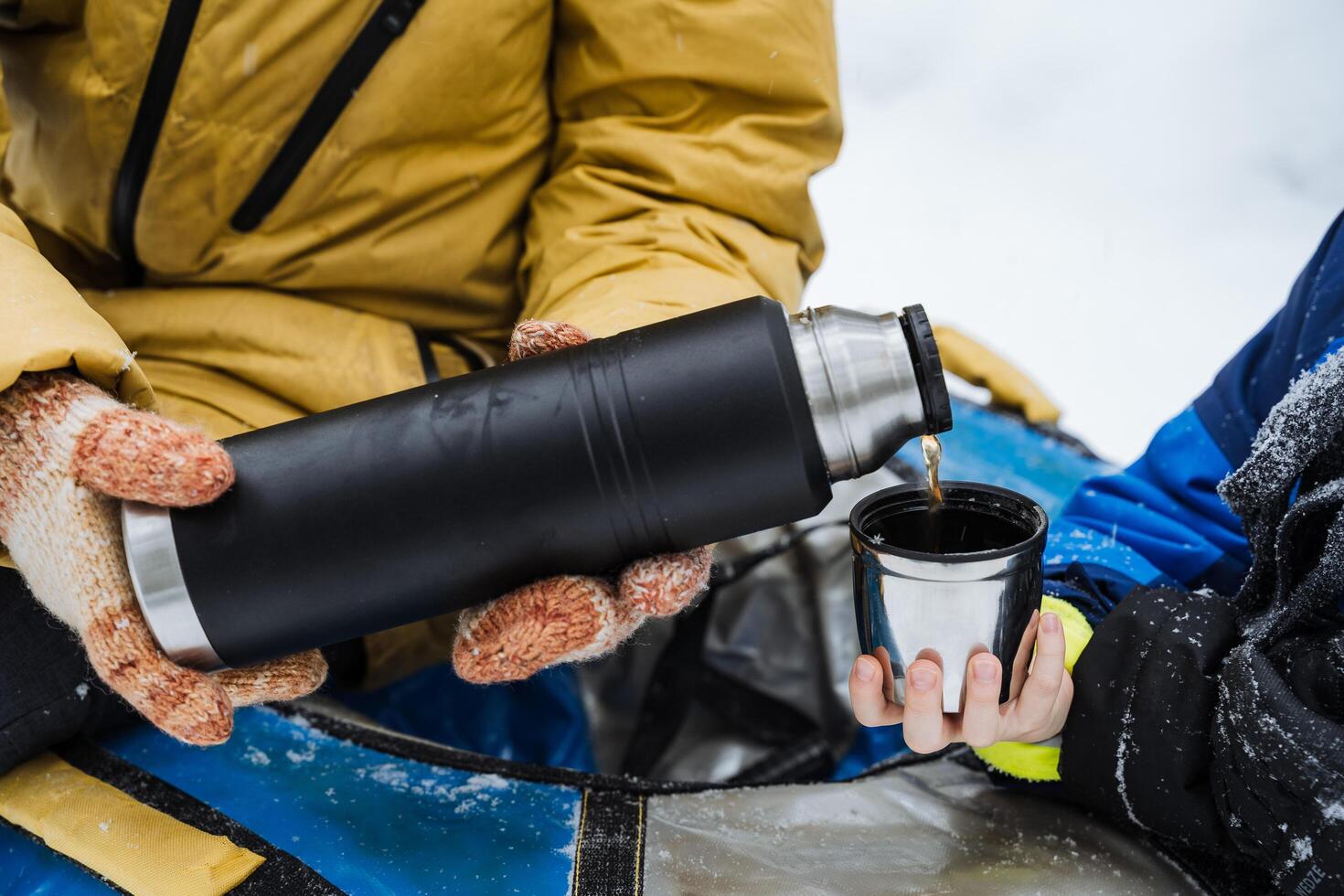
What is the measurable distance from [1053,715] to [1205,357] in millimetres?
1918

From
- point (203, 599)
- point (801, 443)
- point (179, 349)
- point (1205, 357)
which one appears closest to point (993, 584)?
point (801, 443)

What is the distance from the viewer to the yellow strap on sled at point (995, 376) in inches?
67.2

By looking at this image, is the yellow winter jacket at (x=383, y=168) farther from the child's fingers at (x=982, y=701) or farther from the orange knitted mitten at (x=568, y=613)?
the child's fingers at (x=982, y=701)

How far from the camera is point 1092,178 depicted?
3.06 meters

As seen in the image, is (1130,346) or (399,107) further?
(1130,346)

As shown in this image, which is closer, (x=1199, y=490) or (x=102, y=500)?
(x=102, y=500)

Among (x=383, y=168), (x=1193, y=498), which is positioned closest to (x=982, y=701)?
(x=1193, y=498)

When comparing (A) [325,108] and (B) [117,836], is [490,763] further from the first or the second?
(A) [325,108]

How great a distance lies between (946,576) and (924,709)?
13 centimetres

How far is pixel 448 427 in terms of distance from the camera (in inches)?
26.8

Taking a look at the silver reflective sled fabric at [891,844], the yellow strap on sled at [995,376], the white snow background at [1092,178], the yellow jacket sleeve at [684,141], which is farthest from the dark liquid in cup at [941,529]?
the white snow background at [1092,178]

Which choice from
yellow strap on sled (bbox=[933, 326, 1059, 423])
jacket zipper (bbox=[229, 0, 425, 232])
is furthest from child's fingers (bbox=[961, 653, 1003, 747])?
yellow strap on sled (bbox=[933, 326, 1059, 423])

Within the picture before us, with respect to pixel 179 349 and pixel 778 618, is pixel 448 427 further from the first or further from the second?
pixel 778 618

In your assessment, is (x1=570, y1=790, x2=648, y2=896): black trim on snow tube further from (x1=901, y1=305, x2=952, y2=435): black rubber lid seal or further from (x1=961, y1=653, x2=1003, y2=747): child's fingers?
(x1=901, y1=305, x2=952, y2=435): black rubber lid seal
